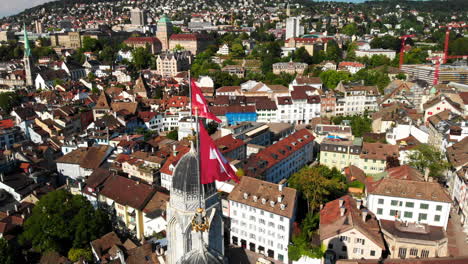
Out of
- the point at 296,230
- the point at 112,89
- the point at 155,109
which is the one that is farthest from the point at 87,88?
the point at 296,230

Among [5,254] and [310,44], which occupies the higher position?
[310,44]

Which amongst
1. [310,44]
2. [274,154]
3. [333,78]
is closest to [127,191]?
[274,154]

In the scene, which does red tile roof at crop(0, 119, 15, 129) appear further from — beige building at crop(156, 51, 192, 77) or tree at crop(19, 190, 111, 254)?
beige building at crop(156, 51, 192, 77)

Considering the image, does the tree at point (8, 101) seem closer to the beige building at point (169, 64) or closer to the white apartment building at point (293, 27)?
the beige building at point (169, 64)

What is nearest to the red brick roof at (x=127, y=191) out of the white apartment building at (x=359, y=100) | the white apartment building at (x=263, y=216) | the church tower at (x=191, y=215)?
the white apartment building at (x=263, y=216)

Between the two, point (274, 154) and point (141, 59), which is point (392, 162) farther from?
point (141, 59)

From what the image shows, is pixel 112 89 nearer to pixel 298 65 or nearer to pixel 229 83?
pixel 229 83
